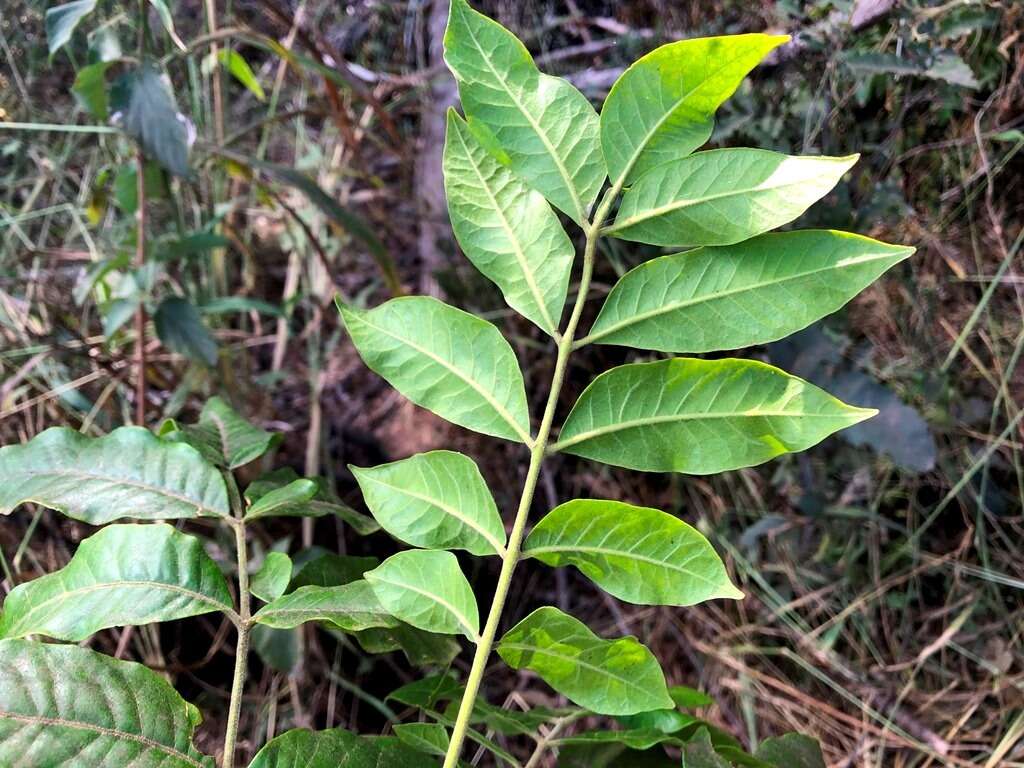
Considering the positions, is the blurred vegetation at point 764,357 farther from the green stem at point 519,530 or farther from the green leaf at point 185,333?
the green stem at point 519,530

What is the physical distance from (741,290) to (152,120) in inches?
32.5

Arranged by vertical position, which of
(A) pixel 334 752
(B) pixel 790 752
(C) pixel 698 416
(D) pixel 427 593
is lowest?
(B) pixel 790 752

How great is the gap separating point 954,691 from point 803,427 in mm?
1029

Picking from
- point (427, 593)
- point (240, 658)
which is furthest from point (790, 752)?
point (240, 658)

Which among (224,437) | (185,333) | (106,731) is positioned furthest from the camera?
(185,333)

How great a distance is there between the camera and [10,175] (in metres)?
1.58

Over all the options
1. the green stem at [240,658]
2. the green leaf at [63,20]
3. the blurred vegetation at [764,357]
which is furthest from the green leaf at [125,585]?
the green leaf at [63,20]

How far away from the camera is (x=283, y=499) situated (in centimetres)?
60

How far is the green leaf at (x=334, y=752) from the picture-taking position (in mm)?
504

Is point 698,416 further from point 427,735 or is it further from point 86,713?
point 86,713

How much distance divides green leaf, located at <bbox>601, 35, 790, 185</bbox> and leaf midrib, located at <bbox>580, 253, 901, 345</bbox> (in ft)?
0.31

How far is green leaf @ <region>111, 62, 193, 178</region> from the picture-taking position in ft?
3.12

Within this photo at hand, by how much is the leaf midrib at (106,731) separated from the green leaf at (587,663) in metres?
0.22

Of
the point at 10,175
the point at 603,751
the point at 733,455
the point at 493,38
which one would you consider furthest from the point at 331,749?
the point at 10,175
